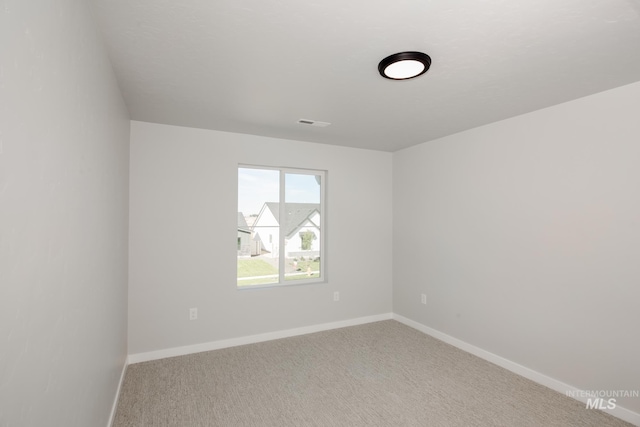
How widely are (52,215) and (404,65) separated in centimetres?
198

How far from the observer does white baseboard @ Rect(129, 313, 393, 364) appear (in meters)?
3.34

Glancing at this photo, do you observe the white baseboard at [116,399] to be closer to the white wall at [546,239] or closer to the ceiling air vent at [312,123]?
the ceiling air vent at [312,123]

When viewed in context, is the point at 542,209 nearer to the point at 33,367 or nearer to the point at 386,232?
the point at 386,232

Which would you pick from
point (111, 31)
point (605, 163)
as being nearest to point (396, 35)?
point (111, 31)

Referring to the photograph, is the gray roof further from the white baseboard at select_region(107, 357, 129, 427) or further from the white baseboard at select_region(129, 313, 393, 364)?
the white baseboard at select_region(107, 357, 129, 427)

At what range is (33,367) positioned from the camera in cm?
93

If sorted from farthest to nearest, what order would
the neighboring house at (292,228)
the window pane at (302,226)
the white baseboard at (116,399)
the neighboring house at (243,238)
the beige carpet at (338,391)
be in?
the window pane at (302,226) < the neighboring house at (292,228) < the neighboring house at (243,238) < the beige carpet at (338,391) < the white baseboard at (116,399)

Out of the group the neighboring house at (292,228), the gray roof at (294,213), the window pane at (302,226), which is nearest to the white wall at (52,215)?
the neighboring house at (292,228)

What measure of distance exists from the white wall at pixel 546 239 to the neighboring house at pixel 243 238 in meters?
2.29

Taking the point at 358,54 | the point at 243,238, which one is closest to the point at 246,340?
the point at 243,238

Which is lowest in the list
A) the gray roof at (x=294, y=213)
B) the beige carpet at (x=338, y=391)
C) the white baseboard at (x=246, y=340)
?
the beige carpet at (x=338, y=391)

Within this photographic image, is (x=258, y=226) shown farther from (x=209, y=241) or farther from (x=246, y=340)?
(x=246, y=340)

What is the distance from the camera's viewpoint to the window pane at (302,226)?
14.0 feet

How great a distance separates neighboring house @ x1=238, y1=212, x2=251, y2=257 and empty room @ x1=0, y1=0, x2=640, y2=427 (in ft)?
0.08
